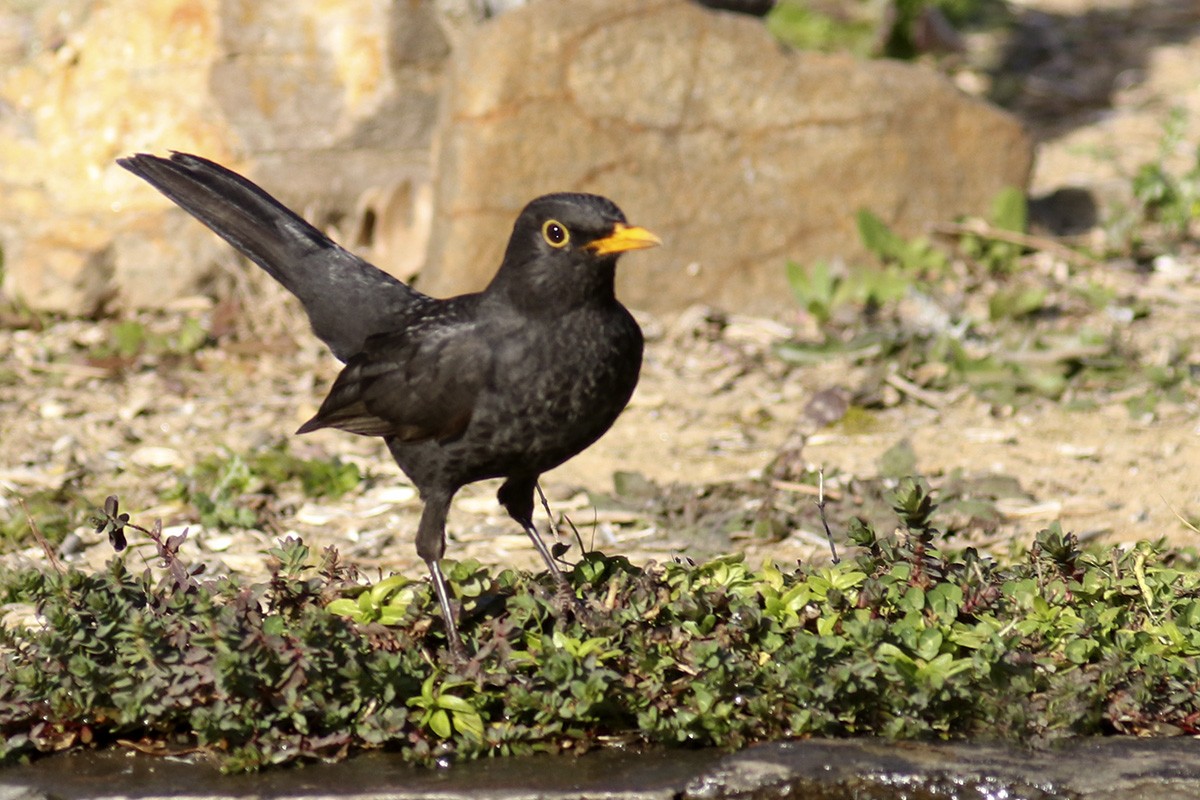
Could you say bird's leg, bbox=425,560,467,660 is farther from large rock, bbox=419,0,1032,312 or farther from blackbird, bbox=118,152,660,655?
large rock, bbox=419,0,1032,312

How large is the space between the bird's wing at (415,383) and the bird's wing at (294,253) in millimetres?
219

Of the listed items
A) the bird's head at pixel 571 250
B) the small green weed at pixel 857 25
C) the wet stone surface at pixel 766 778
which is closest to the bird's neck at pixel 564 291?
the bird's head at pixel 571 250

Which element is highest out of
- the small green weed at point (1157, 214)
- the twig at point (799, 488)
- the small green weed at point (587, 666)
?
the small green weed at point (1157, 214)

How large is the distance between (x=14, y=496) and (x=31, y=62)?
3.46 meters

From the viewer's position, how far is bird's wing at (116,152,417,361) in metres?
4.82

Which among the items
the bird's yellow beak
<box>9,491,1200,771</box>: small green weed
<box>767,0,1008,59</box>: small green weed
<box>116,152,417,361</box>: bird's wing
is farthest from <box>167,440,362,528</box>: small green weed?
<box>767,0,1008,59</box>: small green weed

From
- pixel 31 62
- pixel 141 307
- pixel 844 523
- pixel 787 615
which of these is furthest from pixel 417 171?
pixel 787 615

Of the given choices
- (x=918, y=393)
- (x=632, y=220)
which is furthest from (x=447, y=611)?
(x=632, y=220)

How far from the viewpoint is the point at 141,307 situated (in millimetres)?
7496

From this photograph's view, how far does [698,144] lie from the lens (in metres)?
7.37

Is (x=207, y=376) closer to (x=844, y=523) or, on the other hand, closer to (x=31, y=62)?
(x=31, y=62)

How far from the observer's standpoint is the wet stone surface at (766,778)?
127 inches

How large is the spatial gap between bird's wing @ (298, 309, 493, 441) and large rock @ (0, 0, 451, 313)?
2.98 m

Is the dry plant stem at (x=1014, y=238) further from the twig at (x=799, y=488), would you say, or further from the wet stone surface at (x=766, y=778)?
the wet stone surface at (x=766, y=778)
